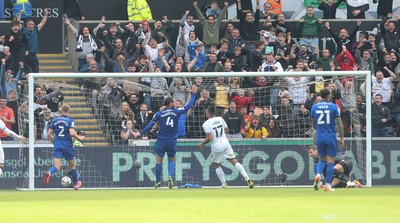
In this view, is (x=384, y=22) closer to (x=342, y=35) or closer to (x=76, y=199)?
(x=342, y=35)

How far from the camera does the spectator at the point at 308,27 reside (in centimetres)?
3491

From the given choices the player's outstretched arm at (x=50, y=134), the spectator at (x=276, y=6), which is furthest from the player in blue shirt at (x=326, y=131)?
the spectator at (x=276, y=6)

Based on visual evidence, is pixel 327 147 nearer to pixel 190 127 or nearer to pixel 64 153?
pixel 64 153

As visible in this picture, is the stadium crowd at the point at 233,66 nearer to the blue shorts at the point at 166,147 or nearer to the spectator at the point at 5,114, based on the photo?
the spectator at the point at 5,114

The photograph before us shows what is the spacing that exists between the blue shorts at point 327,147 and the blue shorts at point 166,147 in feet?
15.4

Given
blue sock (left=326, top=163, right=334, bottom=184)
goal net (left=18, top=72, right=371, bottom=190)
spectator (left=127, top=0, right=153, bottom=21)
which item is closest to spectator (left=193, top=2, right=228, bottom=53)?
spectator (left=127, top=0, right=153, bottom=21)

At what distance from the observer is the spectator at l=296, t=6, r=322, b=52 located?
3491 centimetres

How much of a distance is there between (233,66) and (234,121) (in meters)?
3.84

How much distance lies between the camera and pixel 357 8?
3672 centimetres

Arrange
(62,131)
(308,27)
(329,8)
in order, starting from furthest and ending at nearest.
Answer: (329,8) < (308,27) < (62,131)

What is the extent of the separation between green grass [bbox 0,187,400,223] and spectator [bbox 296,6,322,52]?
1254 cm

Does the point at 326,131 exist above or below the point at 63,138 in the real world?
above

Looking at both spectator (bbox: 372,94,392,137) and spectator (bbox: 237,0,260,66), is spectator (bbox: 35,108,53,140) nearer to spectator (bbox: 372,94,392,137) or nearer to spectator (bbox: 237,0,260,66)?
spectator (bbox: 237,0,260,66)

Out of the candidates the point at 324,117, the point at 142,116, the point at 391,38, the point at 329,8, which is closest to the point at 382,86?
the point at 391,38
